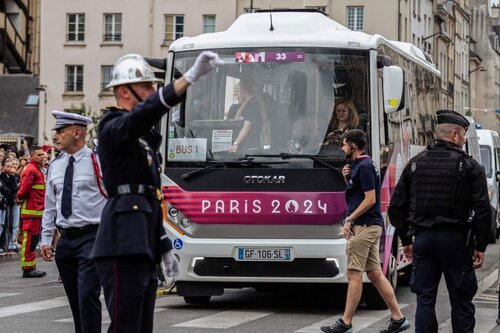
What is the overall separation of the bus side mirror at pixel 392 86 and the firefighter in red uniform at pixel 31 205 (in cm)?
706

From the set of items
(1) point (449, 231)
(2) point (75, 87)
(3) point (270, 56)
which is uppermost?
(2) point (75, 87)

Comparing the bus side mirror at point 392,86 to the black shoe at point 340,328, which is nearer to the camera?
the black shoe at point 340,328

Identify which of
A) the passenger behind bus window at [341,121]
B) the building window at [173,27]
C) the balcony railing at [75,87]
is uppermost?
the building window at [173,27]

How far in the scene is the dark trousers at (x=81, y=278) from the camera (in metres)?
8.60

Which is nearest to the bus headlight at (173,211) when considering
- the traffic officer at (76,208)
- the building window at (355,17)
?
the traffic officer at (76,208)

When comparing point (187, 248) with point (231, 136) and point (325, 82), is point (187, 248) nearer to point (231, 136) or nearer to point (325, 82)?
point (231, 136)

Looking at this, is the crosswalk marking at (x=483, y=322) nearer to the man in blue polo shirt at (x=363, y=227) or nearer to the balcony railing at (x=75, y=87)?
the man in blue polo shirt at (x=363, y=227)

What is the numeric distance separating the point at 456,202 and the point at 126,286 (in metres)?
3.58

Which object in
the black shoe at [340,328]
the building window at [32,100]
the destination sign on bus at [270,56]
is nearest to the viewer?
the black shoe at [340,328]

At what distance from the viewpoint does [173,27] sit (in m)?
69.9

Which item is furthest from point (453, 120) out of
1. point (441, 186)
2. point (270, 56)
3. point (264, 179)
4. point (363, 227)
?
point (270, 56)

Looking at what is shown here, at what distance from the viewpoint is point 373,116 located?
1377cm

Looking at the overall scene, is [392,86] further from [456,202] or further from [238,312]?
[456,202]

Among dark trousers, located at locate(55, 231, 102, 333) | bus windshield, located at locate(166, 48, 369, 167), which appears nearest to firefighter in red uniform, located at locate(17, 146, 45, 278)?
bus windshield, located at locate(166, 48, 369, 167)
